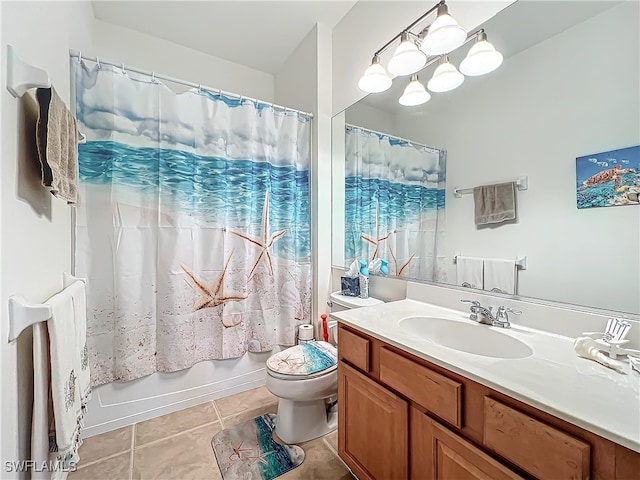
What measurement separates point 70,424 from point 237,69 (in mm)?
2739

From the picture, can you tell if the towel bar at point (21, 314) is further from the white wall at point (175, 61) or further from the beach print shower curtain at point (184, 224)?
the white wall at point (175, 61)

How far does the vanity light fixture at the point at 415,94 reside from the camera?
1.56 meters

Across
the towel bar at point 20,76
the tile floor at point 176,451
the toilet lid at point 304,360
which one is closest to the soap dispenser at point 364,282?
the toilet lid at point 304,360

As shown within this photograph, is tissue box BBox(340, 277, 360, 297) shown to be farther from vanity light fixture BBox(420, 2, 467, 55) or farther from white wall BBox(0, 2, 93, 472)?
white wall BBox(0, 2, 93, 472)

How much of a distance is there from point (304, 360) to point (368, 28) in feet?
7.00

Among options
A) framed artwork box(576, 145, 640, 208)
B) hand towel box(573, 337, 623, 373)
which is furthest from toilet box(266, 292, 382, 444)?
framed artwork box(576, 145, 640, 208)

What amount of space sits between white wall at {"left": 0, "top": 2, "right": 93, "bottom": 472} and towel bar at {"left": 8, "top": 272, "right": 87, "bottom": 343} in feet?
0.07

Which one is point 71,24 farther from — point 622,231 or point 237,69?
point 622,231

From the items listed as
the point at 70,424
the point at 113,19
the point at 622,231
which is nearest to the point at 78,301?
the point at 70,424

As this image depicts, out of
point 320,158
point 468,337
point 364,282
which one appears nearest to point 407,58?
point 320,158

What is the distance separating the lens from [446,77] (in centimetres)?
140

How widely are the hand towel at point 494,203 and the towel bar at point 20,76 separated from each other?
5.31ft

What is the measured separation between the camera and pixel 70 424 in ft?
2.86

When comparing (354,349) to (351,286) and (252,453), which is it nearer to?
(351,286)
